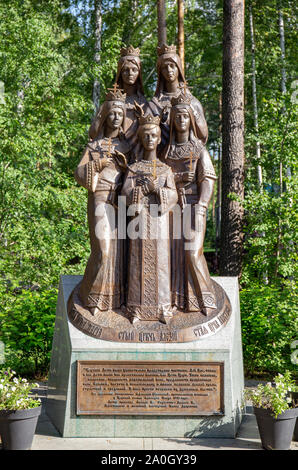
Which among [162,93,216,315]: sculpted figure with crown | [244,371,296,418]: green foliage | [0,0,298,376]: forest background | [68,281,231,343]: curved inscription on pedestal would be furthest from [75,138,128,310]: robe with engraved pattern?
[0,0,298,376]: forest background

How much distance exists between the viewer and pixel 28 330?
25.8 ft

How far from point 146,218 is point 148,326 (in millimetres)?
1068

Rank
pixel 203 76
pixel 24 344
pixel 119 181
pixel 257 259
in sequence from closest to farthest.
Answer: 1. pixel 119 181
2. pixel 24 344
3. pixel 257 259
4. pixel 203 76

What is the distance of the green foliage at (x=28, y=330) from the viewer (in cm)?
766

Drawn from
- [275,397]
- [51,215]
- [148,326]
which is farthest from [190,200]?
[51,215]

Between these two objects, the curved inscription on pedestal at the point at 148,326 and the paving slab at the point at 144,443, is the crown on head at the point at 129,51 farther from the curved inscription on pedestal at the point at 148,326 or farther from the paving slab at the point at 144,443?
the paving slab at the point at 144,443

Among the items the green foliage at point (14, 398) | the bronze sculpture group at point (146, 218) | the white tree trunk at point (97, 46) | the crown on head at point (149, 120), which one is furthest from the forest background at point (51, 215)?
the crown on head at point (149, 120)

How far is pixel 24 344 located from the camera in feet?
25.4

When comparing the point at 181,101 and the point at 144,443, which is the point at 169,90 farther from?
the point at 144,443

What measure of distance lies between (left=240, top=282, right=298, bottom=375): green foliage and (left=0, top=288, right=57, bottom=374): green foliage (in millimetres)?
2905

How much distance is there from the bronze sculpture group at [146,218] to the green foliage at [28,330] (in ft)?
7.79

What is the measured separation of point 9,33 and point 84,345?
6.83 m
